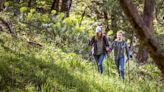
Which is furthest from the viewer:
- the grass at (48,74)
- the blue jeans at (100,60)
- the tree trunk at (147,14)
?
the tree trunk at (147,14)

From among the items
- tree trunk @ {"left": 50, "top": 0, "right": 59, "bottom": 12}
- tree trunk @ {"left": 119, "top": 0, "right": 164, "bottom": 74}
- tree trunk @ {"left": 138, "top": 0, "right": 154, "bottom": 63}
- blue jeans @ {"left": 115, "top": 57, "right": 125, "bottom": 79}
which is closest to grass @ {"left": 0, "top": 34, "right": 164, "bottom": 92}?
blue jeans @ {"left": 115, "top": 57, "right": 125, "bottom": 79}

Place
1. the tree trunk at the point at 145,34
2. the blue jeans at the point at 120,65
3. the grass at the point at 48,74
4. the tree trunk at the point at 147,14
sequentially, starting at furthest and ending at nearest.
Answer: the tree trunk at the point at 147,14, the blue jeans at the point at 120,65, the grass at the point at 48,74, the tree trunk at the point at 145,34

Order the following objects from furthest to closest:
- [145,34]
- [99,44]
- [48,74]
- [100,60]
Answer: [100,60]
[99,44]
[48,74]
[145,34]

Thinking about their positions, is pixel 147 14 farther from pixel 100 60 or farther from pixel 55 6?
pixel 55 6

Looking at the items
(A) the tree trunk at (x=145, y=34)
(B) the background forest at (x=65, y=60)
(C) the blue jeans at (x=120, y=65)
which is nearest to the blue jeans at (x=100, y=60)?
(B) the background forest at (x=65, y=60)

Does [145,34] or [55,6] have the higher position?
[145,34]

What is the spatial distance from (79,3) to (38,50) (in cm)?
1540

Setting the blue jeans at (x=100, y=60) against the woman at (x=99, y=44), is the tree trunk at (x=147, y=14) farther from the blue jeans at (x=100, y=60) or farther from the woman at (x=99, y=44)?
the woman at (x=99, y=44)

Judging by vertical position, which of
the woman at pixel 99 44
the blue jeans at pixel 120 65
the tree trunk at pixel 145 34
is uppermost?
the tree trunk at pixel 145 34

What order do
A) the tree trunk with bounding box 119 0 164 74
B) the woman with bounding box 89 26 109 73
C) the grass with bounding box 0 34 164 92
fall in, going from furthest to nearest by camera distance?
the woman with bounding box 89 26 109 73 < the grass with bounding box 0 34 164 92 < the tree trunk with bounding box 119 0 164 74

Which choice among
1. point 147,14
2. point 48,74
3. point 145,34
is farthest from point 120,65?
point 145,34

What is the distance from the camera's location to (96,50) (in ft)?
34.9

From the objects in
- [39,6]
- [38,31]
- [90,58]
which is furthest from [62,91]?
[39,6]

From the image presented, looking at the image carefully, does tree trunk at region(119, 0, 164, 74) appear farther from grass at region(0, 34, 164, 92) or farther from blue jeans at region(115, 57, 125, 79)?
blue jeans at region(115, 57, 125, 79)
